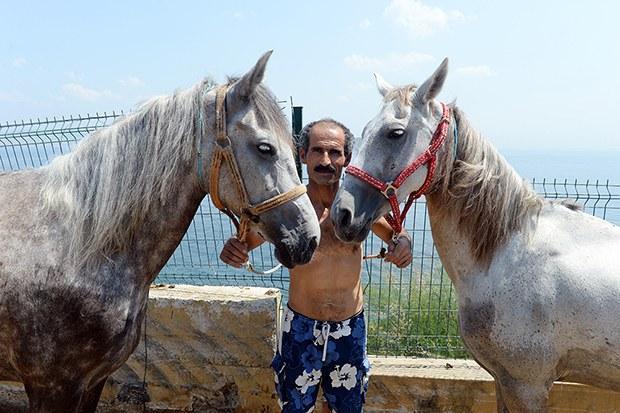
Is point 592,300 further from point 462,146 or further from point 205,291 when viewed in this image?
point 205,291

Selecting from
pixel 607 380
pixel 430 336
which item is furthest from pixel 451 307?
pixel 607 380

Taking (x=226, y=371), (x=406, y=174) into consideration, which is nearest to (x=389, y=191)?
(x=406, y=174)

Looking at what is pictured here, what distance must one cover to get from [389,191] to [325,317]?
0.69 m

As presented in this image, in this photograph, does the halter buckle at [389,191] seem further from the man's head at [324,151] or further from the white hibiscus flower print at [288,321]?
the white hibiscus flower print at [288,321]

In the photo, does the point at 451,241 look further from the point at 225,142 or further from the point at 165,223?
the point at 165,223

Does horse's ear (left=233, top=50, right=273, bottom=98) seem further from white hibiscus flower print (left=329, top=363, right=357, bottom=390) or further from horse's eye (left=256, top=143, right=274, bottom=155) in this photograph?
white hibiscus flower print (left=329, top=363, right=357, bottom=390)

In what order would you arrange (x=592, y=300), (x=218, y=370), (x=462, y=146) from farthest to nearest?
(x=218, y=370) < (x=462, y=146) < (x=592, y=300)

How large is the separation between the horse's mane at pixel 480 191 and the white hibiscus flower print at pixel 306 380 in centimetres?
102

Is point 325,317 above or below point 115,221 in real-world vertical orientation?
below

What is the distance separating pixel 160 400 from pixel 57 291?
216 cm

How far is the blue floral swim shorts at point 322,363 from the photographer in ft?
8.88

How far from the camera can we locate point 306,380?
2703mm

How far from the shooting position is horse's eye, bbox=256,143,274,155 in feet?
7.48

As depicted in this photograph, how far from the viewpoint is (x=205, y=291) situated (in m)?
4.12
